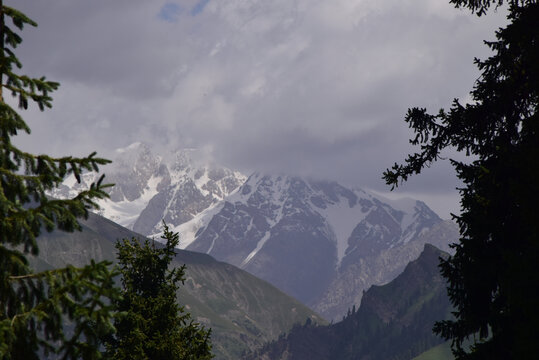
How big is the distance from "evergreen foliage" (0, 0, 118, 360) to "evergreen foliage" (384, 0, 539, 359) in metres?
8.85

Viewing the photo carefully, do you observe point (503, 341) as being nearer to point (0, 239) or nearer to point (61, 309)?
point (61, 309)

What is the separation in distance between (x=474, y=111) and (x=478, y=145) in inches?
43.1

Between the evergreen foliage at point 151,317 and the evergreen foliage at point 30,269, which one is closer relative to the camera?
the evergreen foliage at point 30,269

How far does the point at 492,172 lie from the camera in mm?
16859

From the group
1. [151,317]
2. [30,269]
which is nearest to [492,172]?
[30,269]

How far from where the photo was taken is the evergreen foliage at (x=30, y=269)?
11055 mm

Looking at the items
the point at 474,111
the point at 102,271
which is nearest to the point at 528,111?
the point at 474,111

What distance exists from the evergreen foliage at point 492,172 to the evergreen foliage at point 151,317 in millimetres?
10443

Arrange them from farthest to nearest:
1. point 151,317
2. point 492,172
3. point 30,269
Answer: point 151,317 < point 492,172 < point 30,269

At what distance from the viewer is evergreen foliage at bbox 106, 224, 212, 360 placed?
79.4ft

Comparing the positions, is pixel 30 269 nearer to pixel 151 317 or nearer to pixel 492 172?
pixel 492 172

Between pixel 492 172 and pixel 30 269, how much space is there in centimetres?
1109

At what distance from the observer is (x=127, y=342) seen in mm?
24094

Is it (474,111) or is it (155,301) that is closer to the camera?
(474,111)
